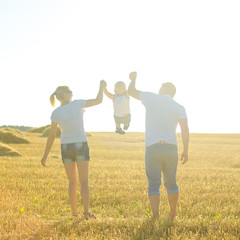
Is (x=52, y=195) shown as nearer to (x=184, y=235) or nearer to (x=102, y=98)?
(x=102, y=98)

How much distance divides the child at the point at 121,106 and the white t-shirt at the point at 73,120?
67 centimetres

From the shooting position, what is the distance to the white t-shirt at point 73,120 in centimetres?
594

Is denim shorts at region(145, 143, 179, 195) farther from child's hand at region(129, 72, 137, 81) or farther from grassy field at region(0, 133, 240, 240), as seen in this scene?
child's hand at region(129, 72, 137, 81)

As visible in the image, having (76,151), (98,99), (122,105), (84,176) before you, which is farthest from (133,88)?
(84,176)

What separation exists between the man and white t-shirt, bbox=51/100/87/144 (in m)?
1.08

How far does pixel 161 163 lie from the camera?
5.49 metres

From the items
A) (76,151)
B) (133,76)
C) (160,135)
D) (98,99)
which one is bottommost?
(76,151)

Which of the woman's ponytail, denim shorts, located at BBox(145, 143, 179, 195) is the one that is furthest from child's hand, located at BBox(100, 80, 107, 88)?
denim shorts, located at BBox(145, 143, 179, 195)

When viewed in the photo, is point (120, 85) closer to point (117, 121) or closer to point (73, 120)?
point (117, 121)

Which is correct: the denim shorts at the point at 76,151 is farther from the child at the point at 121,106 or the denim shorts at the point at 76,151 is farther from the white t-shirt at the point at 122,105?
the white t-shirt at the point at 122,105

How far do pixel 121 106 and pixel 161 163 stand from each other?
3.91 feet

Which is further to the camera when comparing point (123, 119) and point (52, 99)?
point (52, 99)

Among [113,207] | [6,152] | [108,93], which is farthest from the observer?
[6,152]

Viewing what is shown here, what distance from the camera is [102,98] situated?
5.84 m
